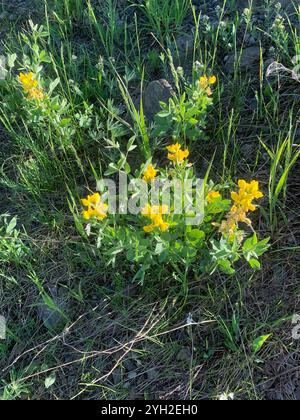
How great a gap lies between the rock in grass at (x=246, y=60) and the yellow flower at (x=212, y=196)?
957mm

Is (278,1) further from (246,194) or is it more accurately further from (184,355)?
(184,355)

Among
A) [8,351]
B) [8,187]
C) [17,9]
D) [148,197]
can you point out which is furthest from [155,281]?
[17,9]

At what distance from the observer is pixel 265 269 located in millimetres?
2141

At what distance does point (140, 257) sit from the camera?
1.95 m

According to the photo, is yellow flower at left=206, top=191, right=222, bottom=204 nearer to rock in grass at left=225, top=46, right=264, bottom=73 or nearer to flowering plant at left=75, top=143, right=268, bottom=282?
flowering plant at left=75, top=143, right=268, bottom=282

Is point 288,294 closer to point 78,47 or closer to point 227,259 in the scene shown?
point 227,259

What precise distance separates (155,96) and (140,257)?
3.03ft

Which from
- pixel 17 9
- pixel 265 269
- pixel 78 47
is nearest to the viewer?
pixel 265 269

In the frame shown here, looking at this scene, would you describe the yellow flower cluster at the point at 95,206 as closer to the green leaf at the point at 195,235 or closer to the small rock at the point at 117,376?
the green leaf at the point at 195,235

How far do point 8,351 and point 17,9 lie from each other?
6.89 feet

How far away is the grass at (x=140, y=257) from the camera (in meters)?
2.00

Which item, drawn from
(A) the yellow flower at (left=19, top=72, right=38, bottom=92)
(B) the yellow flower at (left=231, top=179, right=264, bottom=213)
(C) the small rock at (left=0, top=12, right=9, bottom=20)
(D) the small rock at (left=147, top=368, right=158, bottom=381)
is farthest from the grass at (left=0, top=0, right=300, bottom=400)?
(C) the small rock at (left=0, top=12, right=9, bottom=20)

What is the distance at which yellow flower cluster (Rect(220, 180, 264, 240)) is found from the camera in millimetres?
1782

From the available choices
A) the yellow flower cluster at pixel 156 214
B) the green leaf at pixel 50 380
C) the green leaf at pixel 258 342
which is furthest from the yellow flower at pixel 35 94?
the green leaf at pixel 258 342
